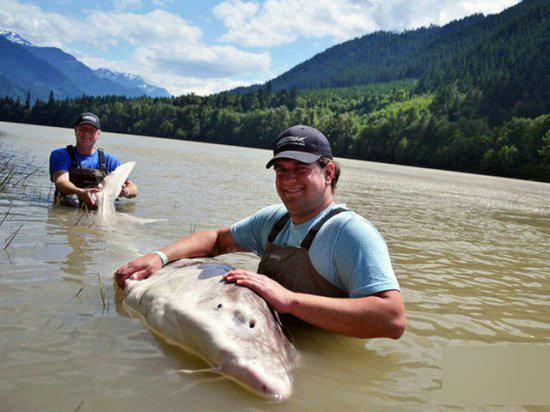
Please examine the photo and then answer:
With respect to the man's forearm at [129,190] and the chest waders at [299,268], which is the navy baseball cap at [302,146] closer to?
the chest waders at [299,268]

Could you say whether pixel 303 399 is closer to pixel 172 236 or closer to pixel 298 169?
pixel 298 169

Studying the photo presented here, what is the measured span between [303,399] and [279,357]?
32 cm

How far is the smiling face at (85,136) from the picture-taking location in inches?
364

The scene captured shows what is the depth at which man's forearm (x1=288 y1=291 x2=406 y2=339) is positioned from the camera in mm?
3471

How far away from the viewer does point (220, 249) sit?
17.1 feet

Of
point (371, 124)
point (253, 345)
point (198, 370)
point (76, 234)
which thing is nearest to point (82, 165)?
point (76, 234)

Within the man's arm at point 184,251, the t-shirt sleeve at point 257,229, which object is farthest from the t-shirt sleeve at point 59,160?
the t-shirt sleeve at point 257,229

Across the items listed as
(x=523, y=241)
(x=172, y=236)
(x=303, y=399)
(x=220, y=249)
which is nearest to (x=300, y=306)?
(x=303, y=399)

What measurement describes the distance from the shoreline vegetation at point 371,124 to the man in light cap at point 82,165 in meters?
80.2

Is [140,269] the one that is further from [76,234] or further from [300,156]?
[76,234]

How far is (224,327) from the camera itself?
338 cm

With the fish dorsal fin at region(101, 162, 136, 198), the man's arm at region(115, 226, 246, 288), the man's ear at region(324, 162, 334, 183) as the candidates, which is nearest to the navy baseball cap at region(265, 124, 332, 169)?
the man's ear at region(324, 162, 334, 183)

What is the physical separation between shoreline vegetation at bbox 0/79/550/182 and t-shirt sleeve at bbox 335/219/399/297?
273 feet

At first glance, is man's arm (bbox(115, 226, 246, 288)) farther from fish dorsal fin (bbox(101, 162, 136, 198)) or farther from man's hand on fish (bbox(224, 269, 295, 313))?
fish dorsal fin (bbox(101, 162, 136, 198))
